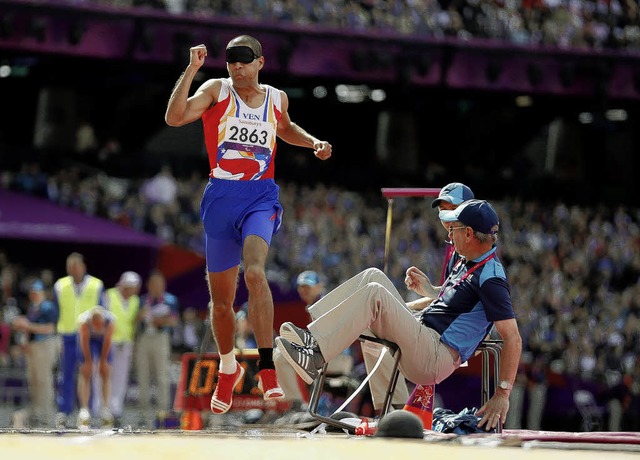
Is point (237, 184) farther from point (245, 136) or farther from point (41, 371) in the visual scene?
point (41, 371)

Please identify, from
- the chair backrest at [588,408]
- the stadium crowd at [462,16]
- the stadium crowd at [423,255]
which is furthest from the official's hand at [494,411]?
the stadium crowd at [462,16]

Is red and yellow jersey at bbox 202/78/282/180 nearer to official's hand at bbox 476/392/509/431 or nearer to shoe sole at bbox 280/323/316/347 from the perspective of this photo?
shoe sole at bbox 280/323/316/347

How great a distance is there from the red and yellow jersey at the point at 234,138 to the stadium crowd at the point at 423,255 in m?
10.0

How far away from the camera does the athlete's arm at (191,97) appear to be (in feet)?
25.1

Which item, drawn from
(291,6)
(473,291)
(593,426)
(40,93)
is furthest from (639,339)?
(473,291)

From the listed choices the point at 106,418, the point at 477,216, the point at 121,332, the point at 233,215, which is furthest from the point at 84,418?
the point at 477,216

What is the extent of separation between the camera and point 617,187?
101 feet

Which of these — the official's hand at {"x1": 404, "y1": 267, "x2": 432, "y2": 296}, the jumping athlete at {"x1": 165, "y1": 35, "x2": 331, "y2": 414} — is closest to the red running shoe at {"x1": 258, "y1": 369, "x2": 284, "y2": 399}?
the jumping athlete at {"x1": 165, "y1": 35, "x2": 331, "y2": 414}

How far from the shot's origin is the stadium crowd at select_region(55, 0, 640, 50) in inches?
910

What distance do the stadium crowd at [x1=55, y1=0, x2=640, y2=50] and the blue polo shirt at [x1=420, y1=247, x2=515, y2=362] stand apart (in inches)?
624

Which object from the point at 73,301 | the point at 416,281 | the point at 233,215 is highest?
the point at 233,215

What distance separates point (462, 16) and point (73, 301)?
43.0 ft

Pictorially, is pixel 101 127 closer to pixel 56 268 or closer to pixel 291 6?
pixel 291 6

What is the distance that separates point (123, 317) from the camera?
49.1 ft
